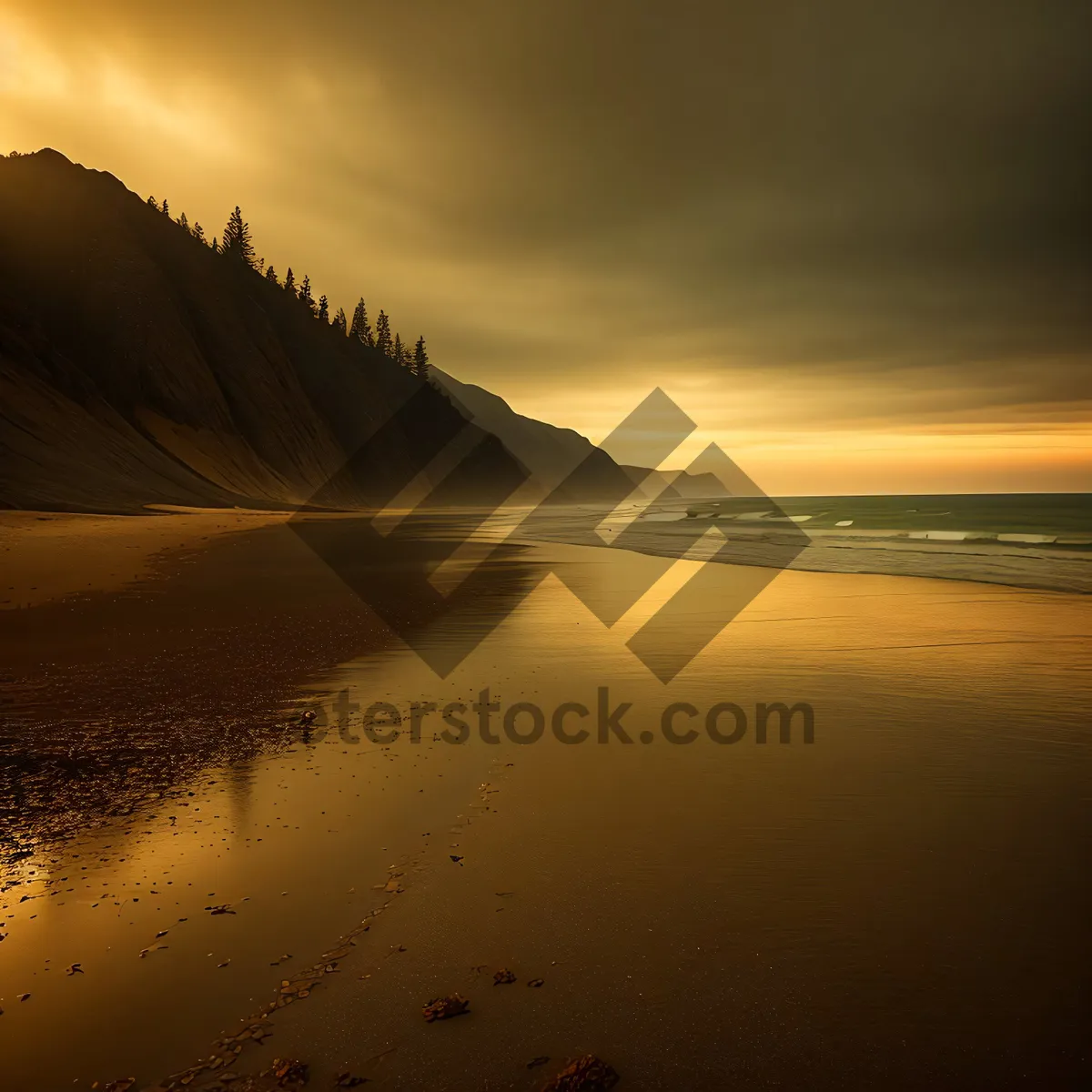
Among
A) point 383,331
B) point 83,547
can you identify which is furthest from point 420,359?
point 83,547

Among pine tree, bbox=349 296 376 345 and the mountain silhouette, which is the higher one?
pine tree, bbox=349 296 376 345

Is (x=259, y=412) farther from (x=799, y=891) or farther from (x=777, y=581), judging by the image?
(x=799, y=891)

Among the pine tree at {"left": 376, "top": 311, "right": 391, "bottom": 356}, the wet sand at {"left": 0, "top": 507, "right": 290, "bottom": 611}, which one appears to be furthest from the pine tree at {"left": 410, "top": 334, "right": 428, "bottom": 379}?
the wet sand at {"left": 0, "top": 507, "right": 290, "bottom": 611}

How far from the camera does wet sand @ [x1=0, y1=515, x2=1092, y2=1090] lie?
3389 mm

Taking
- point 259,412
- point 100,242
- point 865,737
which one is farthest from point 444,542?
point 100,242

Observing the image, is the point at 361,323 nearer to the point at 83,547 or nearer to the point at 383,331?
the point at 383,331

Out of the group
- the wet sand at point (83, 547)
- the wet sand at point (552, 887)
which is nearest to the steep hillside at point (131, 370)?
the wet sand at point (83, 547)

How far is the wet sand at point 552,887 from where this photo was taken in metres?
3.39

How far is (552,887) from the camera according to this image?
4754 millimetres

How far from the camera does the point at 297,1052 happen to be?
131 inches
